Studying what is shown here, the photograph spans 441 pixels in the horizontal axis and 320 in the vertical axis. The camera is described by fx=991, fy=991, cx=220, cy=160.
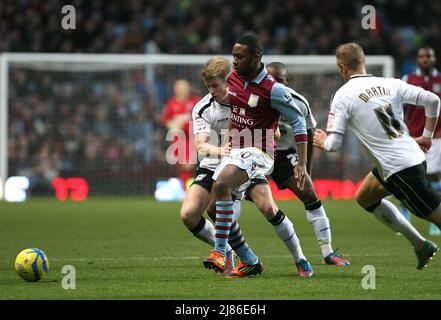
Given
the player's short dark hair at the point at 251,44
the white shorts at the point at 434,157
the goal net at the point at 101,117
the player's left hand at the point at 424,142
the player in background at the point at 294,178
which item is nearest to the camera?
the player's short dark hair at the point at 251,44

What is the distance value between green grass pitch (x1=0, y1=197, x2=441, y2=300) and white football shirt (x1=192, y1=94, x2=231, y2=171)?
1.00 m

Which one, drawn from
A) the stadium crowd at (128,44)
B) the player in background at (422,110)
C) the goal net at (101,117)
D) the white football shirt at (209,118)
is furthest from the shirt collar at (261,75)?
the stadium crowd at (128,44)

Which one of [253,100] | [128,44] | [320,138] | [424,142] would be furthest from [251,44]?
[128,44]

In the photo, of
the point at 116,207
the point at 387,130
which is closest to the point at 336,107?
the point at 387,130

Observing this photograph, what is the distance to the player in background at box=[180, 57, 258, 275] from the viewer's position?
8.47 meters

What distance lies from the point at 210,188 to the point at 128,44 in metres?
14.6

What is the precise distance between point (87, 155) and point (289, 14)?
6.72 metres

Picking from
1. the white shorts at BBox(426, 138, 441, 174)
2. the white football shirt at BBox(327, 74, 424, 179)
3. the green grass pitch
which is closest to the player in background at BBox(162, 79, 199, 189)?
the green grass pitch

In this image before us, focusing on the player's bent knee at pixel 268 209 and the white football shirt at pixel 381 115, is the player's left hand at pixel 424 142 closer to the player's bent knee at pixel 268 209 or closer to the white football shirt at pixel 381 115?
the white football shirt at pixel 381 115

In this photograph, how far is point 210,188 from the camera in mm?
9023

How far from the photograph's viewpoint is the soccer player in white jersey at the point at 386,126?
798 cm

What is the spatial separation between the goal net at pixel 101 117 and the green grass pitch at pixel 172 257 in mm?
2632

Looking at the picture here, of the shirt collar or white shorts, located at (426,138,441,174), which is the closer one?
the shirt collar

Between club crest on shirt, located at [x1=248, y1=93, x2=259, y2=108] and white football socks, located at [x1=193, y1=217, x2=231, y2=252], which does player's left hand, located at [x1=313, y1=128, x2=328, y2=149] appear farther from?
white football socks, located at [x1=193, y1=217, x2=231, y2=252]
